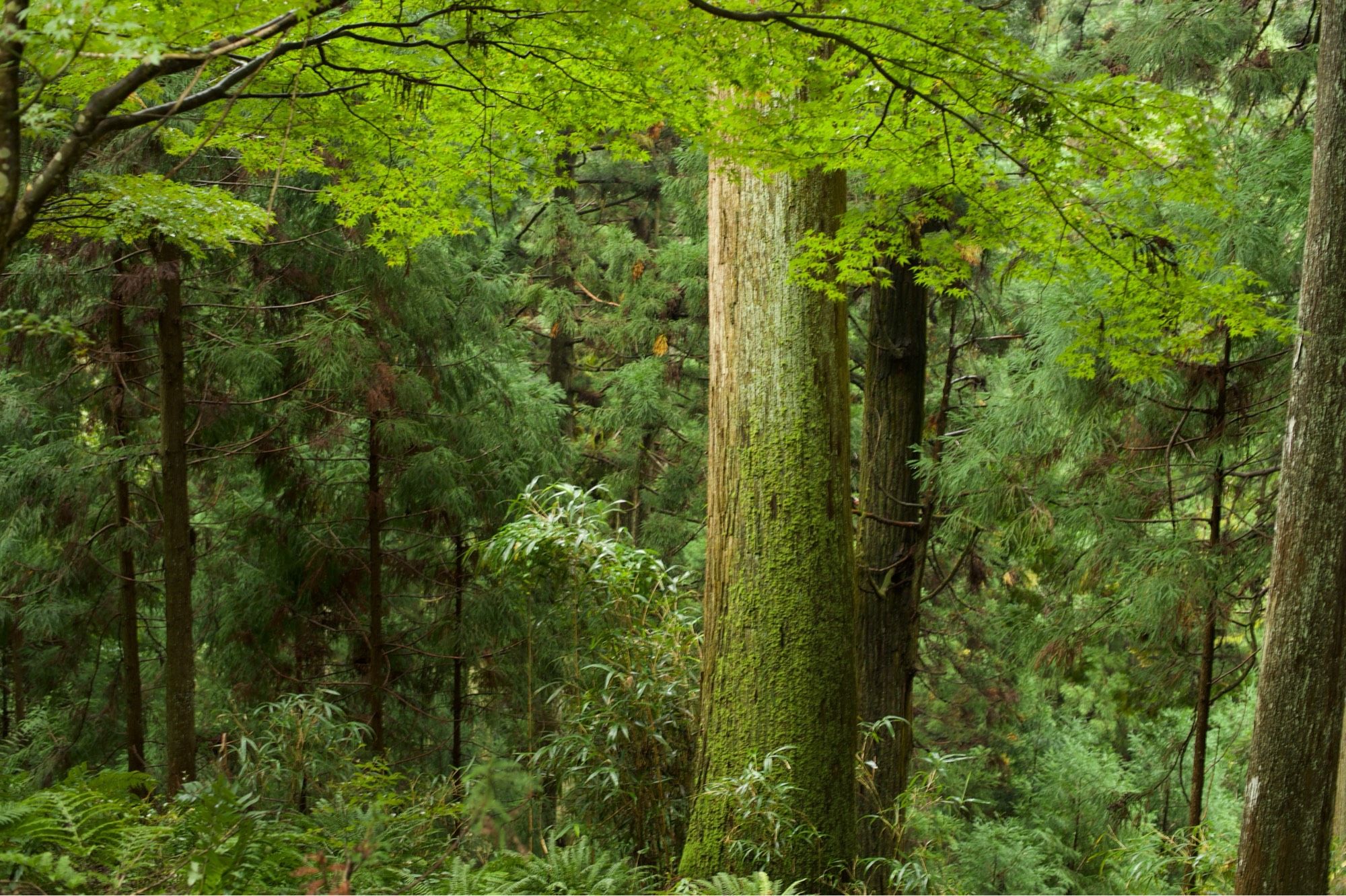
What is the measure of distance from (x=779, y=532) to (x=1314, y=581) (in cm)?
258

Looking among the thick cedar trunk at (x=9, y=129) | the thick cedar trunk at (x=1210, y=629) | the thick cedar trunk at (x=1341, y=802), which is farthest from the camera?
the thick cedar trunk at (x=1341, y=802)

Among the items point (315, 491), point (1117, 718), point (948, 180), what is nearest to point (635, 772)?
point (948, 180)

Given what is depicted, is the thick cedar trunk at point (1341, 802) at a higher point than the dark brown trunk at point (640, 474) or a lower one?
lower

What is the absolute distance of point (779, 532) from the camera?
4410 mm

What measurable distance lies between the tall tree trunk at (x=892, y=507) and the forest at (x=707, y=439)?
3cm

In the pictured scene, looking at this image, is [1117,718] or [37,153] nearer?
[37,153]

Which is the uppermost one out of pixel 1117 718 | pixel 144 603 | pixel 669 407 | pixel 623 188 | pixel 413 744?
pixel 623 188

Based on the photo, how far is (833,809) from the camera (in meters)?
4.21

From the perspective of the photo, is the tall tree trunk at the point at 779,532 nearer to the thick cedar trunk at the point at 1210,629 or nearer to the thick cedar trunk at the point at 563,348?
the thick cedar trunk at the point at 1210,629

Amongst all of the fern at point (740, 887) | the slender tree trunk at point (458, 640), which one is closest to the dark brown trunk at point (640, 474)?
the slender tree trunk at point (458, 640)

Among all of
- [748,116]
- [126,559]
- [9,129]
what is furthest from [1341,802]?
[126,559]

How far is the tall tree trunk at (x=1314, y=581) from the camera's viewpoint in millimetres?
4328

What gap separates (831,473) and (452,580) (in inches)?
239

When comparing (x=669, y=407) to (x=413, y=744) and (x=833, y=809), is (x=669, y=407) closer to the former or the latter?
(x=413, y=744)
